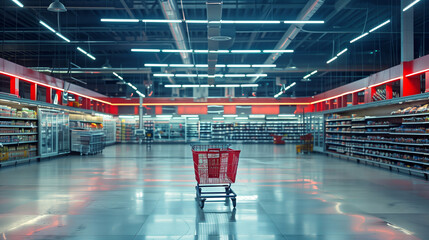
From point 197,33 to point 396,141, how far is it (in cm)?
951

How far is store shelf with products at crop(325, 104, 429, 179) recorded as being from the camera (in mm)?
7890

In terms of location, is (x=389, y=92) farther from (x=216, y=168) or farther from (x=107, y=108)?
(x=107, y=108)

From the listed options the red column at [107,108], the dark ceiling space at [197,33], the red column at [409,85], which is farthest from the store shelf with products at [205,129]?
the red column at [409,85]

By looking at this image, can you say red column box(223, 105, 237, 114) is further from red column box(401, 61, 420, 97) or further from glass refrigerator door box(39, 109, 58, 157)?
red column box(401, 61, 420, 97)

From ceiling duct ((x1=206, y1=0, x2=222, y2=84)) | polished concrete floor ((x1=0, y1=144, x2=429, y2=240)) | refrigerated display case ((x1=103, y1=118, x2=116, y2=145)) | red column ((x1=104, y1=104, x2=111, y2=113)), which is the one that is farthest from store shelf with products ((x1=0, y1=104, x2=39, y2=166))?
red column ((x1=104, y1=104, x2=111, y2=113))

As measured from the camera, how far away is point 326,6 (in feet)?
34.6

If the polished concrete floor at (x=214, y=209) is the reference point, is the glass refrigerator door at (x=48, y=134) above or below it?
above

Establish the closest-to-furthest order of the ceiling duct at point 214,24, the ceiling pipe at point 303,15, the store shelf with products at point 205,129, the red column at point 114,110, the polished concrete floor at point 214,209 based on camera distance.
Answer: the polished concrete floor at point 214,209
the ceiling duct at point 214,24
the ceiling pipe at point 303,15
the red column at point 114,110
the store shelf with products at point 205,129

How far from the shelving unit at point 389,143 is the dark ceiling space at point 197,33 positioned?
334 centimetres

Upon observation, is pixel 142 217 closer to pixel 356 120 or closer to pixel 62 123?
pixel 356 120

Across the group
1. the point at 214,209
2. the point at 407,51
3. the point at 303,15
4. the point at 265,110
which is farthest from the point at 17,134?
the point at 265,110

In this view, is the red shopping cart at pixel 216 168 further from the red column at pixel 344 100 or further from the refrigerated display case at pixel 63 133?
the red column at pixel 344 100

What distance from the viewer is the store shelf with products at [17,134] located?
9658mm

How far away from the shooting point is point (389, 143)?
9555 millimetres
